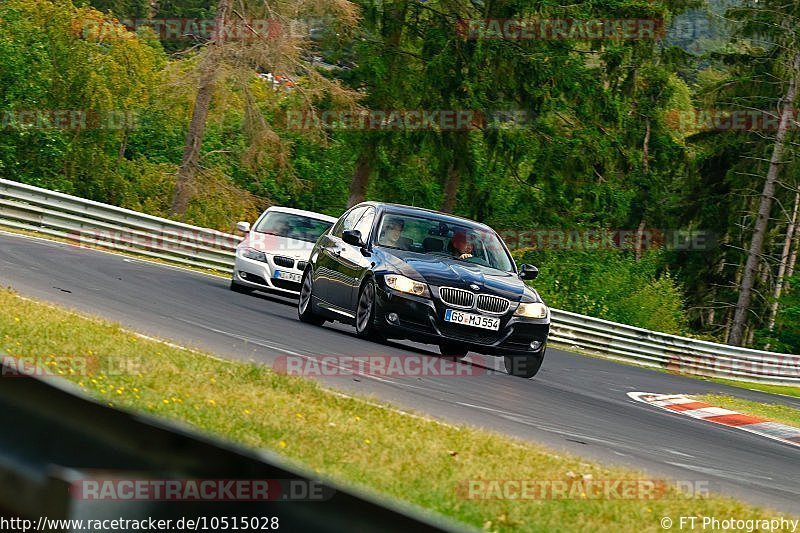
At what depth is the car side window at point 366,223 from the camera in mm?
15430

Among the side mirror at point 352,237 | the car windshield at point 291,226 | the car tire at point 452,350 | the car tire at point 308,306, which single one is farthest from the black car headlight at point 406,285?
the car windshield at point 291,226

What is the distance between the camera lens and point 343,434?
24.6 feet

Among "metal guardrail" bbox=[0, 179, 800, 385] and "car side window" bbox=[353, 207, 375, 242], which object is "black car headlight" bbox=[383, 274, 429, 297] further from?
"metal guardrail" bbox=[0, 179, 800, 385]

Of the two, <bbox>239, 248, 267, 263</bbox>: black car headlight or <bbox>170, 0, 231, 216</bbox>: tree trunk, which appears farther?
<bbox>170, 0, 231, 216</bbox>: tree trunk

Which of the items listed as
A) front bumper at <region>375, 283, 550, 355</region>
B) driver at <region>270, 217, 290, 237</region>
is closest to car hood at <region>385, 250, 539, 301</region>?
front bumper at <region>375, 283, 550, 355</region>

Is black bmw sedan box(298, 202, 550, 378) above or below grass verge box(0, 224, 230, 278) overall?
above

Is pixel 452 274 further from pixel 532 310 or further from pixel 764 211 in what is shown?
pixel 764 211

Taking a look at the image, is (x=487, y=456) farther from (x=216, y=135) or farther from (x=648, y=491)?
(x=216, y=135)

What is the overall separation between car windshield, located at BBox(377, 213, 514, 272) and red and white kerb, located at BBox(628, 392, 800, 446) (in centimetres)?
302

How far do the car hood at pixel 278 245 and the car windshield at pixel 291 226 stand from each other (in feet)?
0.86

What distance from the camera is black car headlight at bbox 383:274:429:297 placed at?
554 inches

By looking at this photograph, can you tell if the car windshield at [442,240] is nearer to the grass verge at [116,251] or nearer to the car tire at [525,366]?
the car tire at [525,366]

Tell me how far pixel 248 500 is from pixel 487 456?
4535 mm

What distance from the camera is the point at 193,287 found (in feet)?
65.8
